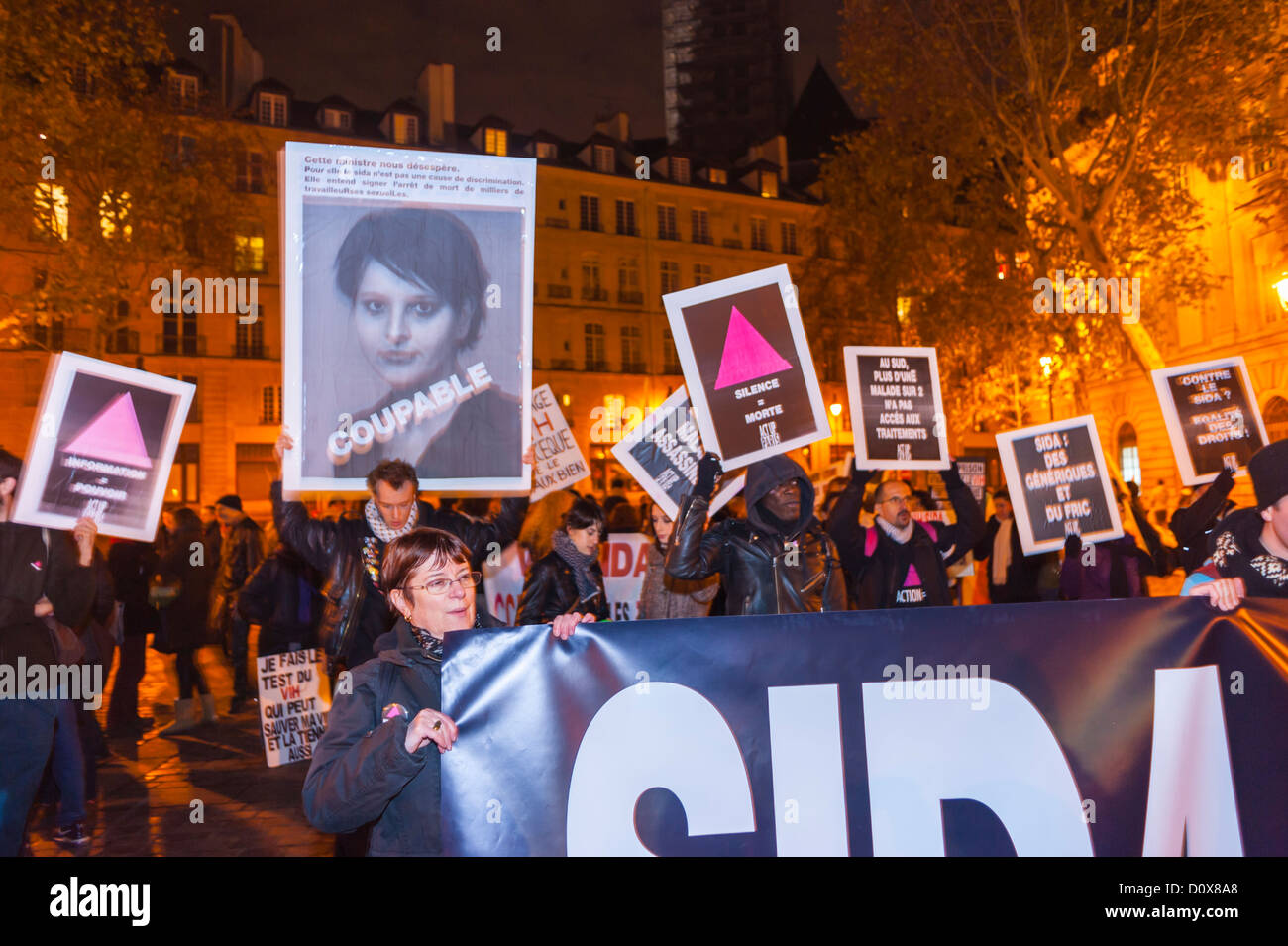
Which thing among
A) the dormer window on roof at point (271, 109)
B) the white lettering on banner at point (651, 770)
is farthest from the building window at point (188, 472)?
the white lettering on banner at point (651, 770)

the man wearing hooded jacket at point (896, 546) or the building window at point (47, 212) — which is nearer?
the man wearing hooded jacket at point (896, 546)

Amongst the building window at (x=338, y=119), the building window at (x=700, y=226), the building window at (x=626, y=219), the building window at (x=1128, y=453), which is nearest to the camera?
the building window at (x=1128, y=453)

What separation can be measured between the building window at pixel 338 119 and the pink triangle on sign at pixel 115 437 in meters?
47.4

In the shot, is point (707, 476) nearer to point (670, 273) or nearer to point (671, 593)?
point (671, 593)

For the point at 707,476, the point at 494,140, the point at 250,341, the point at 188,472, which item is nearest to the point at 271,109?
the point at 494,140

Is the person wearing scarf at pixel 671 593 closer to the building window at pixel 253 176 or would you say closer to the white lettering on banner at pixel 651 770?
the white lettering on banner at pixel 651 770

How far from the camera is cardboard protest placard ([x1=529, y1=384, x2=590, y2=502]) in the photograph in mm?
7754

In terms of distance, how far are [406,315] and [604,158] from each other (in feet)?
172

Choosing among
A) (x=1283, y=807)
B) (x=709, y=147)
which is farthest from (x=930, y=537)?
(x=709, y=147)

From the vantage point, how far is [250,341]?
43344mm

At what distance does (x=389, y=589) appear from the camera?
295 cm

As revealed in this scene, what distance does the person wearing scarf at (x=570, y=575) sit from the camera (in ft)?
18.5
